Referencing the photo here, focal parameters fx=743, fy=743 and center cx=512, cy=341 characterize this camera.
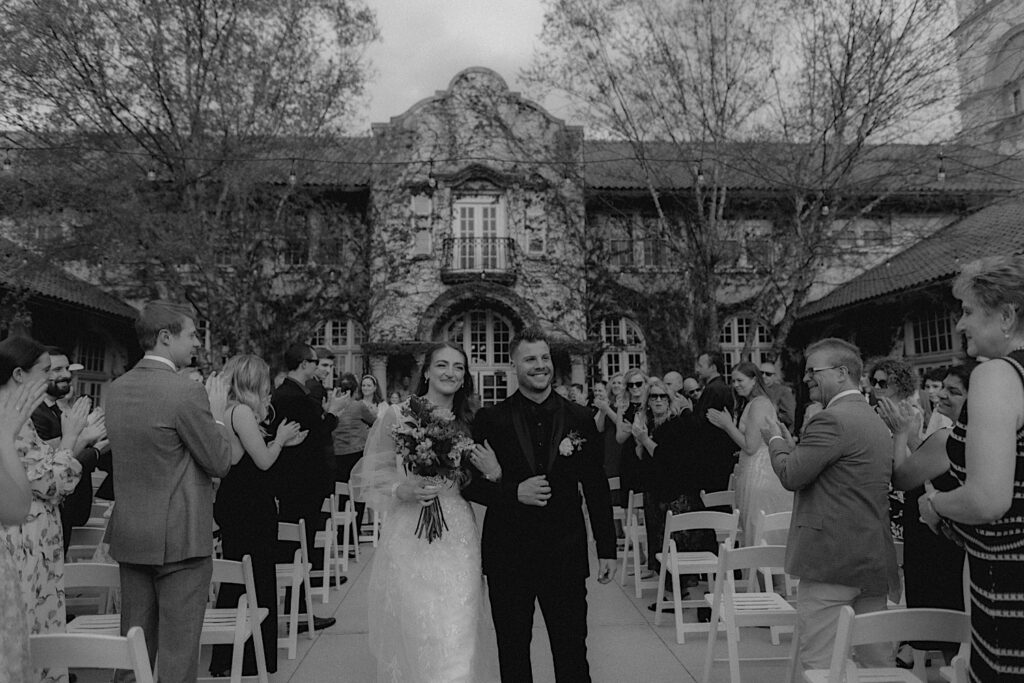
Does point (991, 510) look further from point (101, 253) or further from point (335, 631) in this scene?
point (101, 253)

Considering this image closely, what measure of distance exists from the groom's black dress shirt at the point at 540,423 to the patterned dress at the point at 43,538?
2.47 m

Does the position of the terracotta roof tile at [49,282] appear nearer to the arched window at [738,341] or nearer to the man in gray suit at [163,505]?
the man in gray suit at [163,505]

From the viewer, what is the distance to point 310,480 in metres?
6.66

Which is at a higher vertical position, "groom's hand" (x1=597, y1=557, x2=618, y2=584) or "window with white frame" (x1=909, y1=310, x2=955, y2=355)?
"window with white frame" (x1=909, y1=310, x2=955, y2=355)

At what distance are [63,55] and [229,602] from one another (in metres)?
13.5

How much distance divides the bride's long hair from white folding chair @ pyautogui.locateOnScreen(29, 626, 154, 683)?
2.21m

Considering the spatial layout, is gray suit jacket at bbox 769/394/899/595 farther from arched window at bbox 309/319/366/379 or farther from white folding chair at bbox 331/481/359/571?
arched window at bbox 309/319/366/379

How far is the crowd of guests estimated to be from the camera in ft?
7.82

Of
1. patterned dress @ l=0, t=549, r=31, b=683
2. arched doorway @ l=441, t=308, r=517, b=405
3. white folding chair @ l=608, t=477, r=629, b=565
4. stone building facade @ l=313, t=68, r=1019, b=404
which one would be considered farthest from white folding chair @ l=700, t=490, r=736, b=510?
arched doorway @ l=441, t=308, r=517, b=405

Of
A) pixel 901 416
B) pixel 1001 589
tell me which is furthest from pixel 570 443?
pixel 1001 589

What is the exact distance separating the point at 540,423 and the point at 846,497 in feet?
5.27

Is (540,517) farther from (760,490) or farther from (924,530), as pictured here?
(760,490)

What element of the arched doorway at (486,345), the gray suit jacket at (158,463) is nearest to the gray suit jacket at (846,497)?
the gray suit jacket at (158,463)

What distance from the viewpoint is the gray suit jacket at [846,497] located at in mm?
3713
